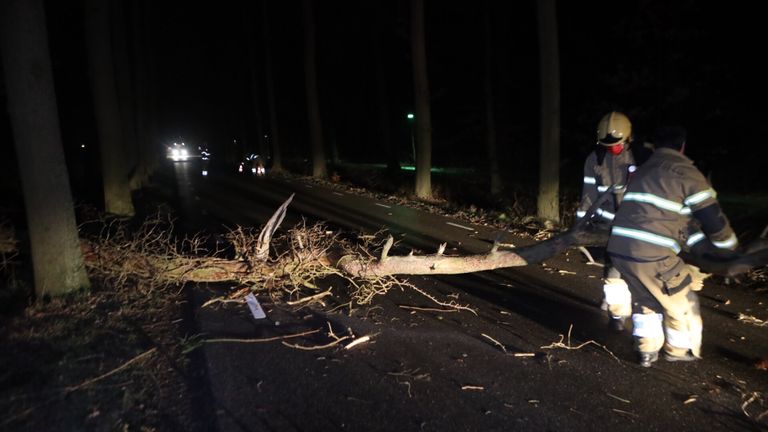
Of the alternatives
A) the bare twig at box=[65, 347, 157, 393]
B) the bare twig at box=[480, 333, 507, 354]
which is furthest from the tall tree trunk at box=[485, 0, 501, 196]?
the bare twig at box=[65, 347, 157, 393]

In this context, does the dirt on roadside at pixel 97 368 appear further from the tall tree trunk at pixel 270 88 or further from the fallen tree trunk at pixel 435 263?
the tall tree trunk at pixel 270 88

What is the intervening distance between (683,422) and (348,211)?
10.5 meters

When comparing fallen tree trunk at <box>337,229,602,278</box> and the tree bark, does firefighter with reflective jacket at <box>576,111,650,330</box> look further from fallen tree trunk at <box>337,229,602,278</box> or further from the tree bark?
the tree bark

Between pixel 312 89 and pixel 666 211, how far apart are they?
78.4 ft

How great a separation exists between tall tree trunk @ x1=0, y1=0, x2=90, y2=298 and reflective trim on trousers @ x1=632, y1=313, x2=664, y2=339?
5.51 meters

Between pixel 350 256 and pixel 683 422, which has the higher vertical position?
pixel 350 256

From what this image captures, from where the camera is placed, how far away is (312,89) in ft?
86.1

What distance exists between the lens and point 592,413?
3.53 meters

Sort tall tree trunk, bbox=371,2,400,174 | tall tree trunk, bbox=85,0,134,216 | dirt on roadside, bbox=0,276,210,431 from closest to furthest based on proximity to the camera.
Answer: dirt on roadside, bbox=0,276,210,431 → tall tree trunk, bbox=85,0,134,216 → tall tree trunk, bbox=371,2,400,174

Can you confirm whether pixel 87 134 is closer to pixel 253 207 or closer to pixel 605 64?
pixel 253 207

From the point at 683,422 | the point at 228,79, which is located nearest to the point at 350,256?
the point at 683,422

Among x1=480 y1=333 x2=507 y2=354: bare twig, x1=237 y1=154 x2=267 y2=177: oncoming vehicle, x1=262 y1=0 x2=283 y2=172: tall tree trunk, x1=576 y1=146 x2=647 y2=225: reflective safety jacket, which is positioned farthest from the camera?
x1=262 y1=0 x2=283 y2=172: tall tree trunk

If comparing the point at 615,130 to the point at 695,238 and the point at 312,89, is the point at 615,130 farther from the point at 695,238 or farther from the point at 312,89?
the point at 312,89

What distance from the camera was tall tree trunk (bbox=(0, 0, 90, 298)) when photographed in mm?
5203
